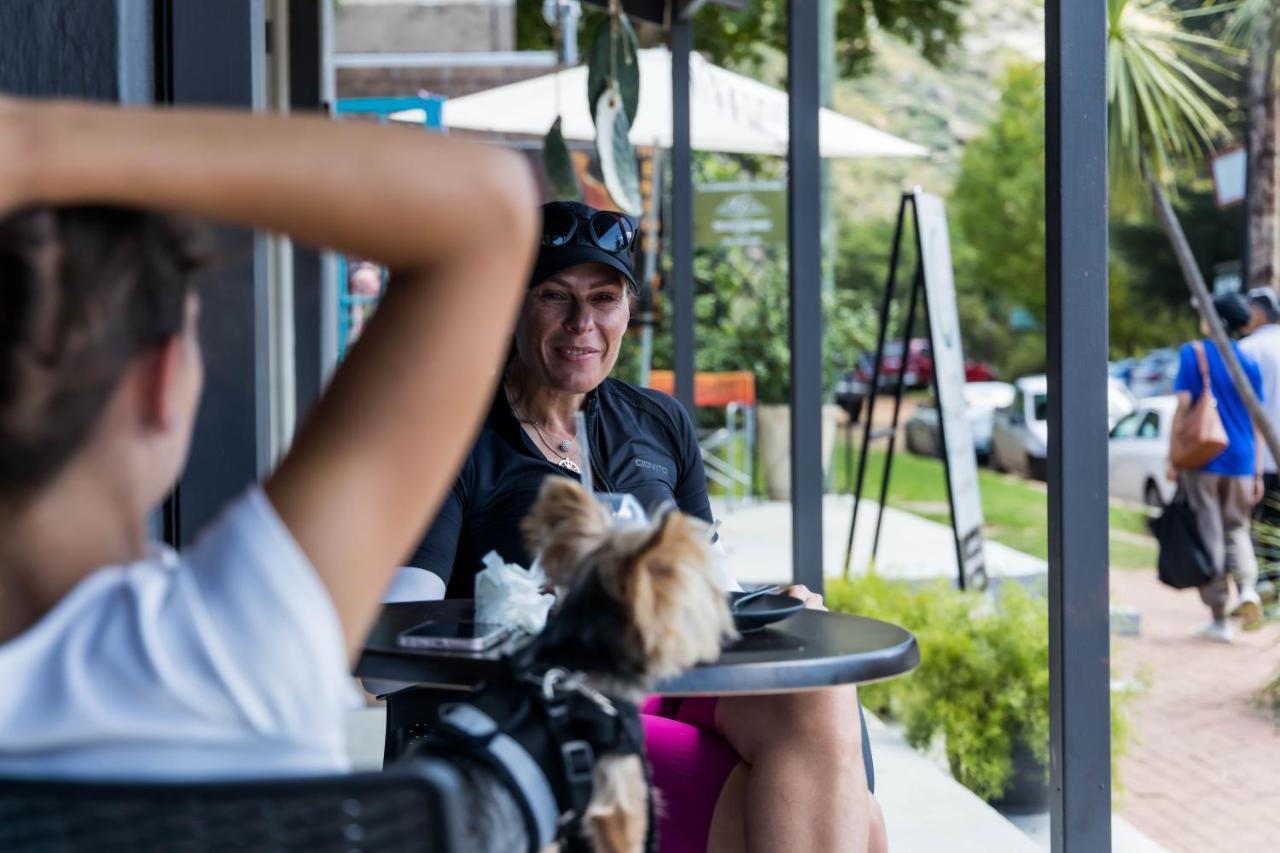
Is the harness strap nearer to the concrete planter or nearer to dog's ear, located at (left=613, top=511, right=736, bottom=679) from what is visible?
dog's ear, located at (left=613, top=511, right=736, bottom=679)

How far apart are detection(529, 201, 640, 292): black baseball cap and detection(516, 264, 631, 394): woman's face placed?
38 mm

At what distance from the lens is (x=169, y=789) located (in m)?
1.04

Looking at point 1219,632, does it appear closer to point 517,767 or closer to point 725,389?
point 725,389

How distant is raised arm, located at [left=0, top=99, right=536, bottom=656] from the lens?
103cm

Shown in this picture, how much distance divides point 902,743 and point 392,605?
10.3 feet

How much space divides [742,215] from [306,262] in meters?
5.73

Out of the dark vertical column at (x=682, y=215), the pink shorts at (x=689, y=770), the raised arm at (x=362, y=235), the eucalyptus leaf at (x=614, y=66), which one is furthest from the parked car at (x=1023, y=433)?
the raised arm at (x=362, y=235)

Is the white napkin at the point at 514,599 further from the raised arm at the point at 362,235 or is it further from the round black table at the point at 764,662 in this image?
the raised arm at the point at 362,235

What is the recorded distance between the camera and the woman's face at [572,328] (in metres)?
2.88

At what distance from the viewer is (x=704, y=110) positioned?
8586 mm

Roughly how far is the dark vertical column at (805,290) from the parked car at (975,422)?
14281mm

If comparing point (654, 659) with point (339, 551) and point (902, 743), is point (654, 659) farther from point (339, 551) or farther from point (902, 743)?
point (902, 743)

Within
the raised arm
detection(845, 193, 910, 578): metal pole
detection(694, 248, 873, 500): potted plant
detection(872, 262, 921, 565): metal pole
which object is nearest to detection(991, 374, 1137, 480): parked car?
detection(694, 248, 873, 500): potted plant

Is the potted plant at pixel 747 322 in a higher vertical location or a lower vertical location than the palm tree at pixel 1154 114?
lower
